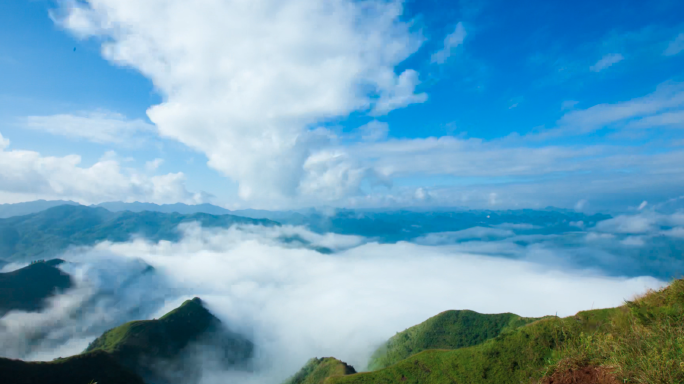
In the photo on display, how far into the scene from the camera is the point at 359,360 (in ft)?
421

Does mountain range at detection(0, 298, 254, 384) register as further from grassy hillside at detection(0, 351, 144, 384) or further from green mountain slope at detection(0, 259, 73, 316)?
green mountain slope at detection(0, 259, 73, 316)

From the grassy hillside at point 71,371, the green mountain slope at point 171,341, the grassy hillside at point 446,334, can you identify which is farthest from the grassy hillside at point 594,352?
the green mountain slope at point 171,341

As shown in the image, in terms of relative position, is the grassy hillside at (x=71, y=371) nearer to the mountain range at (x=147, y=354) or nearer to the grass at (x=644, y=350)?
the mountain range at (x=147, y=354)

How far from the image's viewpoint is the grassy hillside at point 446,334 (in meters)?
97.8

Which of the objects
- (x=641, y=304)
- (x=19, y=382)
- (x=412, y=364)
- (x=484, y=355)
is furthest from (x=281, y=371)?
(x=641, y=304)

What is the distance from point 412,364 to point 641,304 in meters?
43.6

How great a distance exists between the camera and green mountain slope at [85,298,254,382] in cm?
10994

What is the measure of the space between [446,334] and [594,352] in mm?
104134

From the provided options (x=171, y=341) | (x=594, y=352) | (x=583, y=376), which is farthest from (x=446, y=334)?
(x=171, y=341)

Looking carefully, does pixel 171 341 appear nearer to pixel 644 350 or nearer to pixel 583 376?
pixel 583 376

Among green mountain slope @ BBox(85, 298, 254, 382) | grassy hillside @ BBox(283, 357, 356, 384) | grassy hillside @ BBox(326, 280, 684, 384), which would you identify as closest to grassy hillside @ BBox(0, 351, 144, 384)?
green mountain slope @ BBox(85, 298, 254, 382)

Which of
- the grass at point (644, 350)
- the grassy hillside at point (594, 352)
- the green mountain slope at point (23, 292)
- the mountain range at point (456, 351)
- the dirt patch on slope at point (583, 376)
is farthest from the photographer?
the green mountain slope at point (23, 292)

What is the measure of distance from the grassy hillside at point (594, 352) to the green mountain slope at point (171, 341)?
373ft

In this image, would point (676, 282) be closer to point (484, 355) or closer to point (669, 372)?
point (669, 372)
